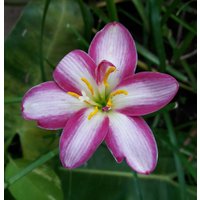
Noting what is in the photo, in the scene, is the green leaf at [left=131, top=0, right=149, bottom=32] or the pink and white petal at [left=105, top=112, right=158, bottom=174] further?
the green leaf at [left=131, top=0, right=149, bottom=32]

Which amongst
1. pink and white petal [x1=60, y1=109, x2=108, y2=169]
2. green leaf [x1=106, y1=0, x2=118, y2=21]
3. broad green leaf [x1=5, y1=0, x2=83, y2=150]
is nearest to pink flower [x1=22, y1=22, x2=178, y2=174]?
pink and white petal [x1=60, y1=109, x2=108, y2=169]

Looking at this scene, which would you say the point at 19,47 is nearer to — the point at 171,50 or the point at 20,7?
the point at 20,7

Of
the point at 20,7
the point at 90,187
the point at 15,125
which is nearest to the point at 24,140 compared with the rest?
the point at 15,125

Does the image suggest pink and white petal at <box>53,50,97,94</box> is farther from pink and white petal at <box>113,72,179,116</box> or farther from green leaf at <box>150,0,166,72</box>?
green leaf at <box>150,0,166,72</box>

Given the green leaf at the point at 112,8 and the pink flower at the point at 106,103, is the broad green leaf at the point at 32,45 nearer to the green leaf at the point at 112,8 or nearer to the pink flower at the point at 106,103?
the green leaf at the point at 112,8

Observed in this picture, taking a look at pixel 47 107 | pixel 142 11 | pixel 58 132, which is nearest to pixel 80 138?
pixel 47 107
